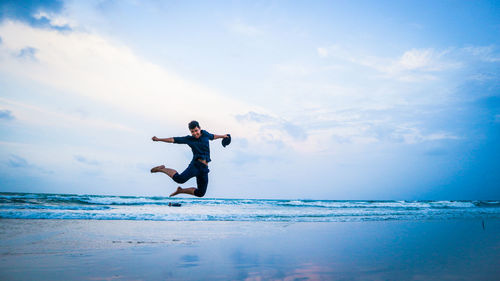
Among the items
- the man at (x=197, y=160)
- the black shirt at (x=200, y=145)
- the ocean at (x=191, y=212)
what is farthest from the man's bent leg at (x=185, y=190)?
the ocean at (x=191, y=212)

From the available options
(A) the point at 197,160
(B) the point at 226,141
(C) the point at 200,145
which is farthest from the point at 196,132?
(B) the point at 226,141

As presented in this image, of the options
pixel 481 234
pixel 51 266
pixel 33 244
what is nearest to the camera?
pixel 51 266

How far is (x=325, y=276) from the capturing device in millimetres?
4633

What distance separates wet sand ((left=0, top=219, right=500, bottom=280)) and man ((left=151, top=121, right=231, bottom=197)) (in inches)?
58.0

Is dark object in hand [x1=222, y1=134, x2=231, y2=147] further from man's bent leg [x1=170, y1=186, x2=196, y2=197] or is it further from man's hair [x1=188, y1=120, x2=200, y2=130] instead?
man's bent leg [x1=170, y1=186, x2=196, y2=197]

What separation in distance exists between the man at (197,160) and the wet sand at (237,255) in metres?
1.47

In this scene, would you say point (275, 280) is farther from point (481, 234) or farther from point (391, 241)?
point (481, 234)

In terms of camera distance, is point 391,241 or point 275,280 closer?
point 275,280

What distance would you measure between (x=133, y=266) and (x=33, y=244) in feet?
10.5

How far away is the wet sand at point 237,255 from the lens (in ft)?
15.3

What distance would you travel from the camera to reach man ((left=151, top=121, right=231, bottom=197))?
6129mm

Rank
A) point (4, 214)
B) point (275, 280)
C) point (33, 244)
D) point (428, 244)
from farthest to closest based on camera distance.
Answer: point (4, 214) < point (428, 244) < point (33, 244) < point (275, 280)

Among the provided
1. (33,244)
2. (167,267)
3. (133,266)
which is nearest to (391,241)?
(167,267)

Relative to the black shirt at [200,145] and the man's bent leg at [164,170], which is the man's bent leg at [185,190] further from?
the black shirt at [200,145]
